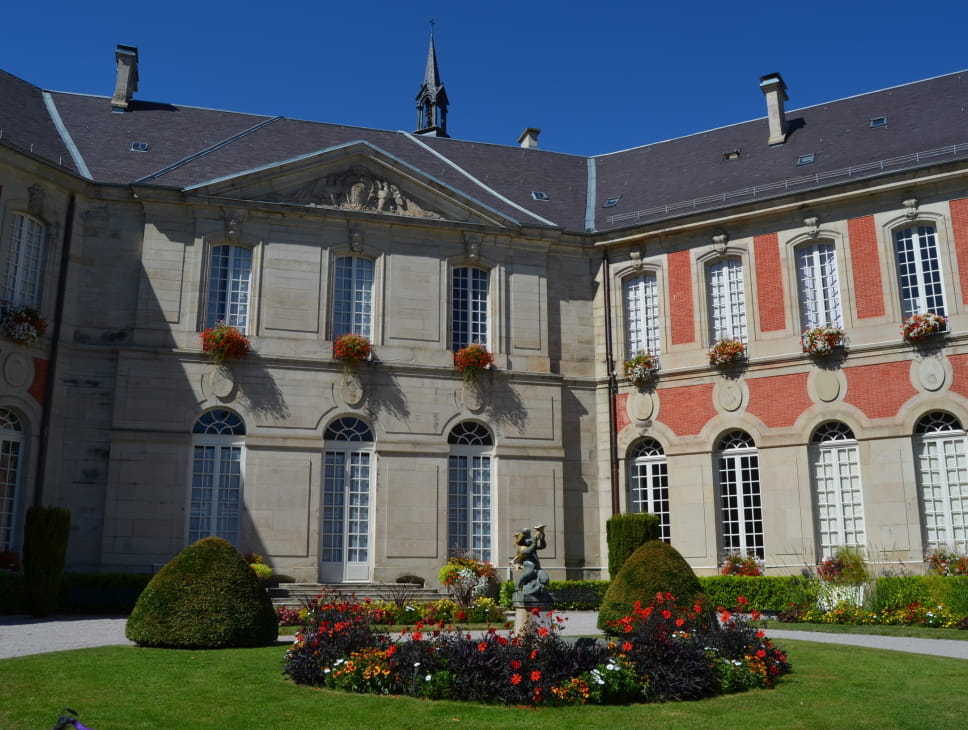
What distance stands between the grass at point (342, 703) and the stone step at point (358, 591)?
8089 millimetres

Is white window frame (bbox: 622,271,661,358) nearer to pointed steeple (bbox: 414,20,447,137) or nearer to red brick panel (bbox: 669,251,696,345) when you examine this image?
red brick panel (bbox: 669,251,696,345)

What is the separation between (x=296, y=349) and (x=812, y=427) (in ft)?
36.9

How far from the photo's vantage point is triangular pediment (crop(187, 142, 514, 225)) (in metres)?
21.0

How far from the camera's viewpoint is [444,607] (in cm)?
1672

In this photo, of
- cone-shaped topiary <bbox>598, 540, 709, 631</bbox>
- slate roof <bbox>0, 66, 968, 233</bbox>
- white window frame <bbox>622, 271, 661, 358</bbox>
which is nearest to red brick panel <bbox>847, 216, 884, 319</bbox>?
slate roof <bbox>0, 66, 968, 233</bbox>

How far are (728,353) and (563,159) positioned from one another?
963cm

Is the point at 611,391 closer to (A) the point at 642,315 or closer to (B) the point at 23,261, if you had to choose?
(A) the point at 642,315

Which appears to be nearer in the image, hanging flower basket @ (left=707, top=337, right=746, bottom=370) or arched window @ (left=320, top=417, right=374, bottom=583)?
arched window @ (left=320, top=417, right=374, bottom=583)

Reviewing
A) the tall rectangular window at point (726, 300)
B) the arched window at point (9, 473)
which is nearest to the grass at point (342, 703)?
the arched window at point (9, 473)

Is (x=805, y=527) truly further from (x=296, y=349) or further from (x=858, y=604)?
(x=296, y=349)

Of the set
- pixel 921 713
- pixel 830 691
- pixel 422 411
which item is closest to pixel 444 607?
pixel 422 411

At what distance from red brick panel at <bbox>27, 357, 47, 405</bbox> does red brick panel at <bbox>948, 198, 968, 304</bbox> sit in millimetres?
18588

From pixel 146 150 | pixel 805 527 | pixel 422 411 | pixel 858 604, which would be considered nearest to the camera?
pixel 858 604

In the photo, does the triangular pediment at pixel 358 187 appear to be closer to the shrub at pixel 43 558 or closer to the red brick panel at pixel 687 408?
the red brick panel at pixel 687 408
